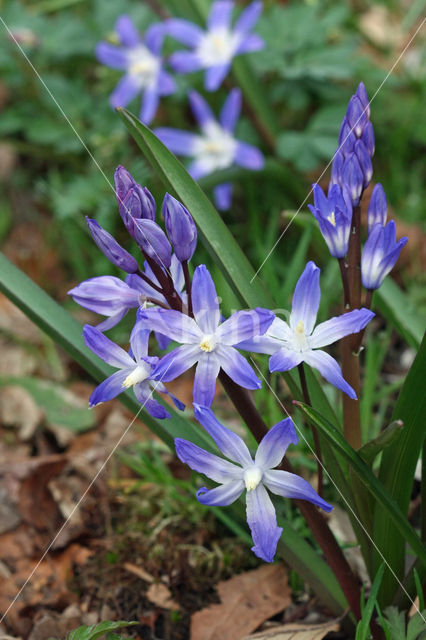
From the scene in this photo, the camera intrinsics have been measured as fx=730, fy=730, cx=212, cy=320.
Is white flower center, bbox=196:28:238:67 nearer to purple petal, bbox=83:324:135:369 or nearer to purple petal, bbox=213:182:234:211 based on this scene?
purple petal, bbox=213:182:234:211

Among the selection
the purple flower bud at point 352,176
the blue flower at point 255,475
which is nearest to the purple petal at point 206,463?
the blue flower at point 255,475

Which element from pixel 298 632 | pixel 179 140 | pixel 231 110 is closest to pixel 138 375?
pixel 298 632

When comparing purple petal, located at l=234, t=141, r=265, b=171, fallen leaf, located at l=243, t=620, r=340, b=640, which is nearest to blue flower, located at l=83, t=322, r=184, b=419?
fallen leaf, located at l=243, t=620, r=340, b=640

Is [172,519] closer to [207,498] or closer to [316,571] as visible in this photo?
[316,571]

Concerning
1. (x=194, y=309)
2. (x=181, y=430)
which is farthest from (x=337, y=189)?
(x=181, y=430)

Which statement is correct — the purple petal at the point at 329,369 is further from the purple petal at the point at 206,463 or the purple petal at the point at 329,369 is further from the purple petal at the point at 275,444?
the purple petal at the point at 206,463

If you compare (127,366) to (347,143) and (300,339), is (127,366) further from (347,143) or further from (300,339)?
(347,143)
